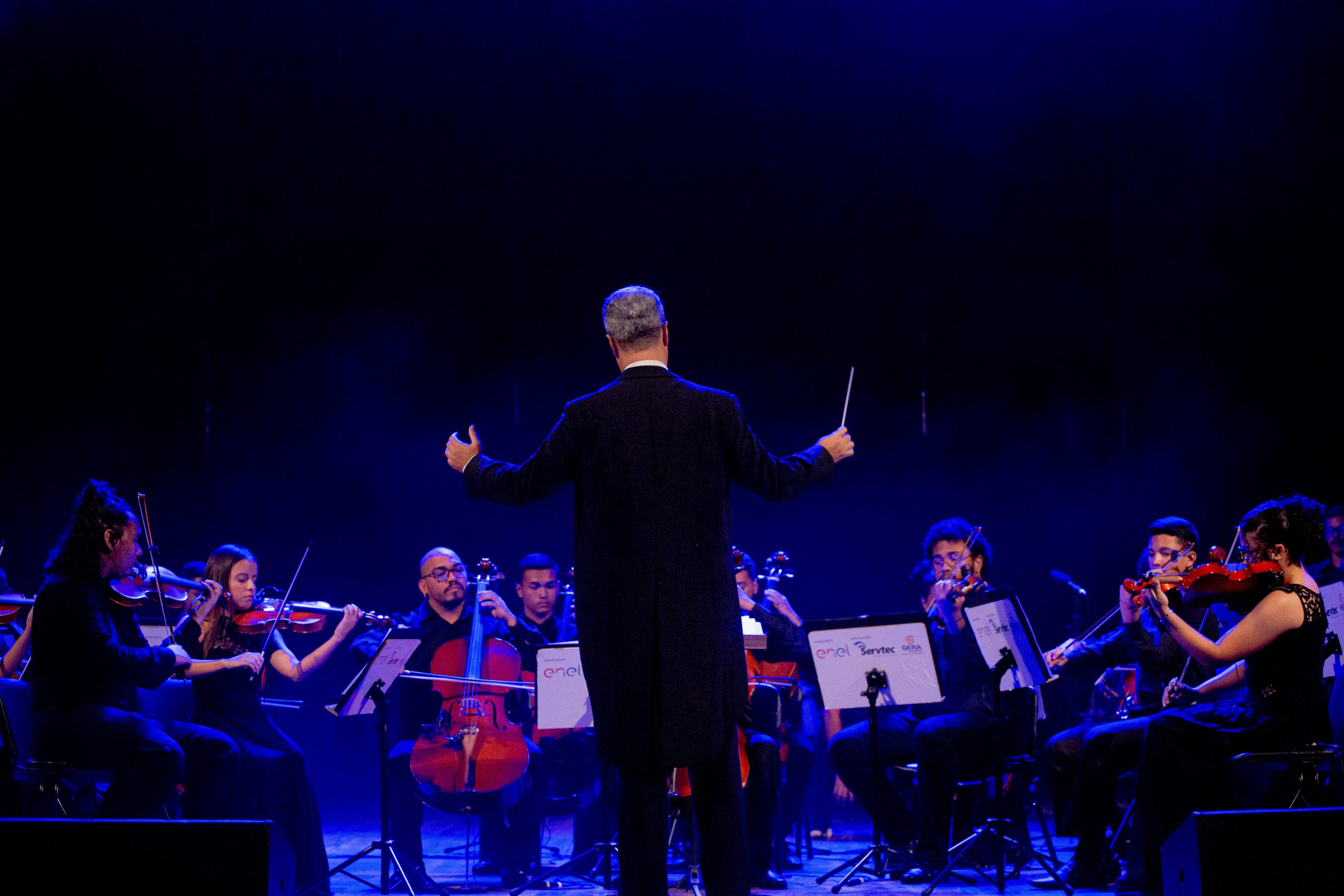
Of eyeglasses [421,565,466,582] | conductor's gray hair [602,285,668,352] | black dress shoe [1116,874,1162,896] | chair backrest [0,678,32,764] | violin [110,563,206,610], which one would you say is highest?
conductor's gray hair [602,285,668,352]

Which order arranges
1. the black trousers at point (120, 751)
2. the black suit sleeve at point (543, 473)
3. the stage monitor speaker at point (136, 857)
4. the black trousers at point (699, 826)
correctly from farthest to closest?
the black trousers at point (120, 751) < the black suit sleeve at point (543, 473) < the black trousers at point (699, 826) < the stage monitor speaker at point (136, 857)

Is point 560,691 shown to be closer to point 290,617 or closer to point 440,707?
point 440,707

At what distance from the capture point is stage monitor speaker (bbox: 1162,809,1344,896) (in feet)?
7.09

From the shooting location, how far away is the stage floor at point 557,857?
4.14 meters

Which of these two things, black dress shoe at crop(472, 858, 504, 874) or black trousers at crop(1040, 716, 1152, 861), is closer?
black trousers at crop(1040, 716, 1152, 861)

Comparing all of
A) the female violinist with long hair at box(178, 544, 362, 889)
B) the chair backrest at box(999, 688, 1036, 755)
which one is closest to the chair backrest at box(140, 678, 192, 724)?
the female violinist with long hair at box(178, 544, 362, 889)

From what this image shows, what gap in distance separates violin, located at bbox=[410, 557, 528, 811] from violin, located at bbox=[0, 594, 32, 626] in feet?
5.64

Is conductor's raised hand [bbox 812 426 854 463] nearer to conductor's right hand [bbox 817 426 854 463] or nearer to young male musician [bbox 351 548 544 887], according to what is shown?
conductor's right hand [bbox 817 426 854 463]

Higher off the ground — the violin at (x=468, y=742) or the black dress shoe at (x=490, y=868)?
the violin at (x=468, y=742)

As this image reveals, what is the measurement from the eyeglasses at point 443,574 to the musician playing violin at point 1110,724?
248 centimetres

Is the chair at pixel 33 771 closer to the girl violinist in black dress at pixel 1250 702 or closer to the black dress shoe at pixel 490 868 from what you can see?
the black dress shoe at pixel 490 868

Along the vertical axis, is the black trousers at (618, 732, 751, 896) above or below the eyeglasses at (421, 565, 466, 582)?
below

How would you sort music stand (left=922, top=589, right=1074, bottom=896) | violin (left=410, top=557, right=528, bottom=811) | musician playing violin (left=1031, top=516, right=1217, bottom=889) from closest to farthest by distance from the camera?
music stand (left=922, top=589, right=1074, bottom=896)
musician playing violin (left=1031, top=516, right=1217, bottom=889)
violin (left=410, top=557, right=528, bottom=811)

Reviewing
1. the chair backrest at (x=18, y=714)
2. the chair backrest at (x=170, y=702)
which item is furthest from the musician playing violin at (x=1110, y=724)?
the chair backrest at (x=18, y=714)
